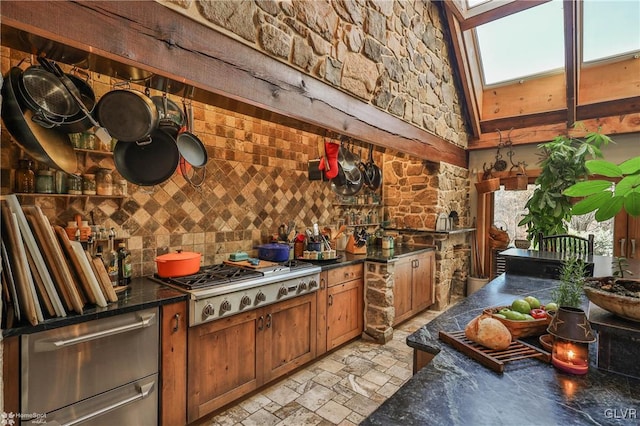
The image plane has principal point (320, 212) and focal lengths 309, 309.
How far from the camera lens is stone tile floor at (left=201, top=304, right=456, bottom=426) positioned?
7.03 ft

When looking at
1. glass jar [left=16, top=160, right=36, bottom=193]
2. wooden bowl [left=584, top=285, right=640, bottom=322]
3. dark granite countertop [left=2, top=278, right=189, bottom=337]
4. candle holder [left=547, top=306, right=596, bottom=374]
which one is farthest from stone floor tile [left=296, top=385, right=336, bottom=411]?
glass jar [left=16, top=160, right=36, bottom=193]

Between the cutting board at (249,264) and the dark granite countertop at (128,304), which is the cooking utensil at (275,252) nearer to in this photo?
the cutting board at (249,264)

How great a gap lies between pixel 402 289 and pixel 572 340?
268cm

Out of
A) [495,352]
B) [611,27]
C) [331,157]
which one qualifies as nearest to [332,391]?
[495,352]

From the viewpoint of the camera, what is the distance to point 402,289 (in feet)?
12.2

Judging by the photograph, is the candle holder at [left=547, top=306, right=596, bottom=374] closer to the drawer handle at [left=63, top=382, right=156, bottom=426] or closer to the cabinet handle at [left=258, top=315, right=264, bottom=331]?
the cabinet handle at [left=258, top=315, right=264, bottom=331]

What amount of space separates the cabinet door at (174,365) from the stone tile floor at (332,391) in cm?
33

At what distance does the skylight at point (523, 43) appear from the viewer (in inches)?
157

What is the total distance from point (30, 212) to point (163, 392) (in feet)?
4.00

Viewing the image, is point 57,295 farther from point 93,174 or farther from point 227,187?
point 227,187

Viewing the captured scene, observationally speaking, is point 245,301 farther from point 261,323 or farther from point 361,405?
point 361,405

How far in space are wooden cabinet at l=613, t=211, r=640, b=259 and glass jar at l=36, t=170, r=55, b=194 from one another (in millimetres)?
5916

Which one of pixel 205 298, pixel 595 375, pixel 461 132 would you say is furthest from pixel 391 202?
pixel 595 375

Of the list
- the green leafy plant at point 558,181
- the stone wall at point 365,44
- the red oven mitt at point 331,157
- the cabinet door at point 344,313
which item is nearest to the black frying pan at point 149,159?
the stone wall at point 365,44
